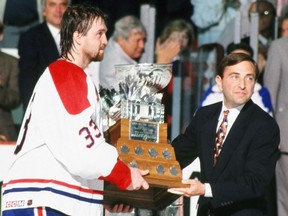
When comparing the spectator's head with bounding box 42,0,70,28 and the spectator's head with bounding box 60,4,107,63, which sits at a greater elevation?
the spectator's head with bounding box 42,0,70,28

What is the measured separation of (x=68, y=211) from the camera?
21.2 ft

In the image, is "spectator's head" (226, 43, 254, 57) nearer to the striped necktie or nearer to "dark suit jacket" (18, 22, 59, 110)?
"dark suit jacket" (18, 22, 59, 110)

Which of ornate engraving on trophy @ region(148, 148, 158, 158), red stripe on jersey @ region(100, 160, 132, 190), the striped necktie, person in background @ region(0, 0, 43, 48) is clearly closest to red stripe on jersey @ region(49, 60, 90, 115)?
red stripe on jersey @ region(100, 160, 132, 190)

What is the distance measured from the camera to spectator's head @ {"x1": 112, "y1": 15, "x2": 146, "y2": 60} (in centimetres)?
1051

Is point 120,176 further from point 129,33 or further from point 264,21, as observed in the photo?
point 264,21

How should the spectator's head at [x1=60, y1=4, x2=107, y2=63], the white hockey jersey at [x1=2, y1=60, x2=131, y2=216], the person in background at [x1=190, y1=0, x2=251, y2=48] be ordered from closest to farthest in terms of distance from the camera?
the white hockey jersey at [x1=2, y1=60, x2=131, y2=216] < the spectator's head at [x1=60, y1=4, x2=107, y2=63] < the person in background at [x1=190, y1=0, x2=251, y2=48]

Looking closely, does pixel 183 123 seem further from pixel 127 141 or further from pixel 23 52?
pixel 127 141

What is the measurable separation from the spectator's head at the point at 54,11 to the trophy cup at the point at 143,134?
2873mm

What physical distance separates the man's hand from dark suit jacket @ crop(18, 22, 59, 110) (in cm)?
306

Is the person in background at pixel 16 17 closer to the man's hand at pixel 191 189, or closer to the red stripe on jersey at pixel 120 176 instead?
the man's hand at pixel 191 189

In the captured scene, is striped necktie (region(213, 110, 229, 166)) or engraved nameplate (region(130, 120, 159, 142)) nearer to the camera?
engraved nameplate (region(130, 120, 159, 142))

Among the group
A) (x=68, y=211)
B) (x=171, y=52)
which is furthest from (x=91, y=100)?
(x=171, y=52)

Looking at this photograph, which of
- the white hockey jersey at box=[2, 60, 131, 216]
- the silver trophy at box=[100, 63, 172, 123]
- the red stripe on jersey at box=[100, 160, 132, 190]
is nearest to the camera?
the white hockey jersey at box=[2, 60, 131, 216]

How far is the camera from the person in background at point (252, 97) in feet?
32.1
